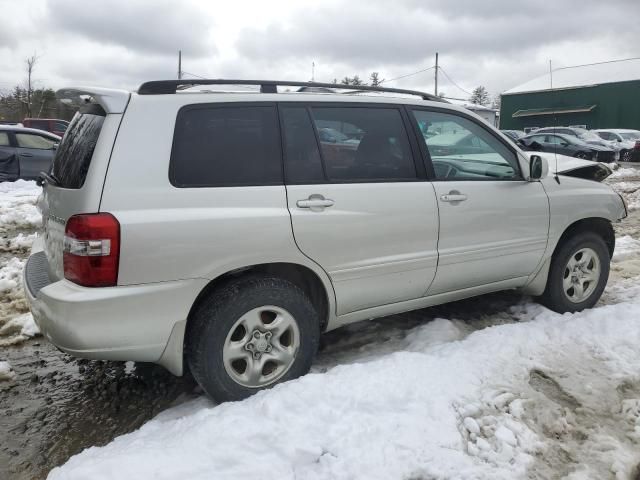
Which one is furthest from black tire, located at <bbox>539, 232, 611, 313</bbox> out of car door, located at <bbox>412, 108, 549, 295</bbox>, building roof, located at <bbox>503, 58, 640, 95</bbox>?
building roof, located at <bbox>503, 58, 640, 95</bbox>

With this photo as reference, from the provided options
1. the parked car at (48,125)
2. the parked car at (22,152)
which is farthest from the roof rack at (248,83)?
the parked car at (48,125)

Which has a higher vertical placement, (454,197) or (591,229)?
(454,197)

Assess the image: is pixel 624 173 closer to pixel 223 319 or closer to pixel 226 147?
pixel 226 147

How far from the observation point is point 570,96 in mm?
40719

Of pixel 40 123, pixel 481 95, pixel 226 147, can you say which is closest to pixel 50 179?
pixel 226 147

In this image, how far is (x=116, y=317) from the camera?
2.52 meters

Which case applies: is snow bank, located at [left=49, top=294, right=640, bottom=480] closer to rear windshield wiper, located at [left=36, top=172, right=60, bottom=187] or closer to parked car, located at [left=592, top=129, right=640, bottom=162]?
rear windshield wiper, located at [left=36, top=172, right=60, bottom=187]

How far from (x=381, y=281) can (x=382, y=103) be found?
1.19 m

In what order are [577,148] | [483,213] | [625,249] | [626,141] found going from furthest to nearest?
[626,141]
[577,148]
[625,249]
[483,213]

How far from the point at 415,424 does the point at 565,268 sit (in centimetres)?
234

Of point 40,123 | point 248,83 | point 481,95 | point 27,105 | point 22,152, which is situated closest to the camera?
point 248,83

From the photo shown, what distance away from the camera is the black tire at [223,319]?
2746 millimetres

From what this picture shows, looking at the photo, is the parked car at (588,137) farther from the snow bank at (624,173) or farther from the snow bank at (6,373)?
the snow bank at (6,373)

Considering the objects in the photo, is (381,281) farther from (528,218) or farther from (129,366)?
Answer: (129,366)
